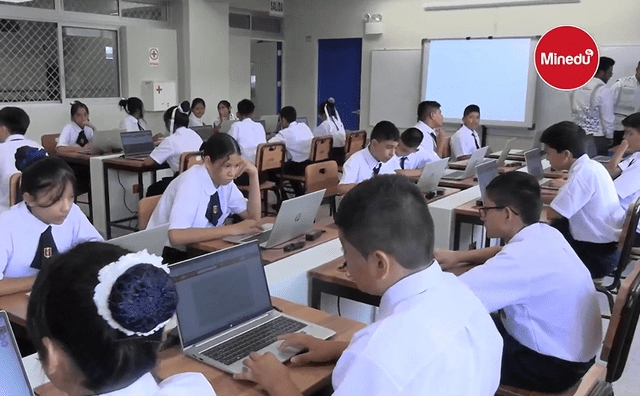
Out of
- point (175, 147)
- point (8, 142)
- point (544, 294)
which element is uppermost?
point (8, 142)

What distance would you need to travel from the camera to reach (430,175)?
3.96 meters

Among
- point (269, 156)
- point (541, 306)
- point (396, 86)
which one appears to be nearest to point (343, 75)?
point (396, 86)

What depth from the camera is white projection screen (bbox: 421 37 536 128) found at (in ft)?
26.3

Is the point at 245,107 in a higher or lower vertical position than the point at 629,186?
higher

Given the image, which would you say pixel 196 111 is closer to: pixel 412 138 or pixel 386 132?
pixel 412 138

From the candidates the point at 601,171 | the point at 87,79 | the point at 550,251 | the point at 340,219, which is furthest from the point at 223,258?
the point at 87,79

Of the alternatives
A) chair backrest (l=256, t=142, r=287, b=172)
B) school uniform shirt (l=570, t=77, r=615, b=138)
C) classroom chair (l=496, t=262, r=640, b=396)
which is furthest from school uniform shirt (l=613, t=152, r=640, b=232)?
school uniform shirt (l=570, t=77, r=615, b=138)

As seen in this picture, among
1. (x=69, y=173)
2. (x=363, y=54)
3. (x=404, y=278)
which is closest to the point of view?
(x=404, y=278)

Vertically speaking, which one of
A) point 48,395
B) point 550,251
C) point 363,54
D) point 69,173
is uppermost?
point 363,54

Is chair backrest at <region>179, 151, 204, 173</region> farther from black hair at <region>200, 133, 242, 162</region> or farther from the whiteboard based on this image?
the whiteboard

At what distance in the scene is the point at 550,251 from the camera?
1.84 m

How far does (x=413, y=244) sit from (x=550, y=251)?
32.6 inches

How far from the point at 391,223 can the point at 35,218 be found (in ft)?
5.18

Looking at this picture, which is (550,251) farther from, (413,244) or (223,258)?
(223,258)
